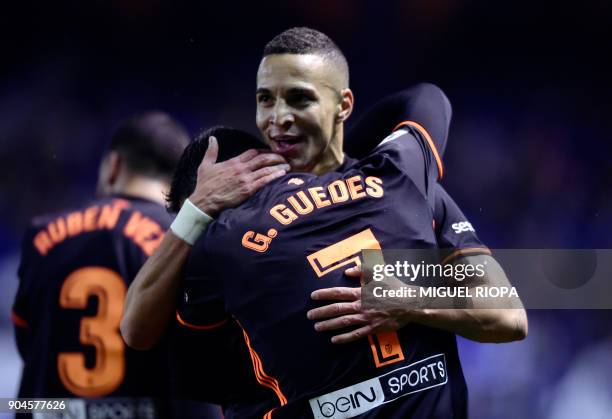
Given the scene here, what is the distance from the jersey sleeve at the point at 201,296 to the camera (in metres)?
2.38

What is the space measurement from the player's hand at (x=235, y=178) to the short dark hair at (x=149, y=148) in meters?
0.89

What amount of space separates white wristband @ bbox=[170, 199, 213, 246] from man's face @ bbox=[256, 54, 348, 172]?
366mm

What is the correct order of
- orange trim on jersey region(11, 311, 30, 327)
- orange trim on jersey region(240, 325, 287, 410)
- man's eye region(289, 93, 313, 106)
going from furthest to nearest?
orange trim on jersey region(11, 311, 30, 327) → man's eye region(289, 93, 313, 106) → orange trim on jersey region(240, 325, 287, 410)

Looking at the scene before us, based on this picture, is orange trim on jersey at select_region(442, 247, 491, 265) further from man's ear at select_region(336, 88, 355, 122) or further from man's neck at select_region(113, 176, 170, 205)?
man's neck at select_region(113, 176, 170, 205)

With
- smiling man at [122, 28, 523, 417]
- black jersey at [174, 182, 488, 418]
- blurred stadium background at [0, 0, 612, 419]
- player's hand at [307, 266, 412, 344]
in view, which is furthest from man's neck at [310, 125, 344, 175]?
blurred stadium background at [0, 0, 612, 419]

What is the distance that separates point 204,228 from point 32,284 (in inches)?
44.4

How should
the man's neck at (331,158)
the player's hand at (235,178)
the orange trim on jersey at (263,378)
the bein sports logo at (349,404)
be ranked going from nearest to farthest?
the bein sports logo at (349,404), the orange trim on jersey at (263,378), the player's hand at (235,178), the man's neck at (331,158)

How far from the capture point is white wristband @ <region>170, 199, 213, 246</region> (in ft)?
8.07

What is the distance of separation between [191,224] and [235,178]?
18 cm

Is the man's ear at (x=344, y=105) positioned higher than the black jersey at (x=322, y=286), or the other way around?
the man's ear at (x=344, y=105)

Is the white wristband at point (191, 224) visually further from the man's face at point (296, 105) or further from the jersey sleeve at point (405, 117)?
the jersey sleeve at point (405, 117)

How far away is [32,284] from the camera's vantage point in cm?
328

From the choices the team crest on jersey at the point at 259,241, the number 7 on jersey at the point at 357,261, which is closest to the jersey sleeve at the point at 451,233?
the number 7 on jersey at the point at 357,261

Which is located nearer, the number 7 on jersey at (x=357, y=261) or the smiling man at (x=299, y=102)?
the number 7 on jersey at (x=357, y=261)
